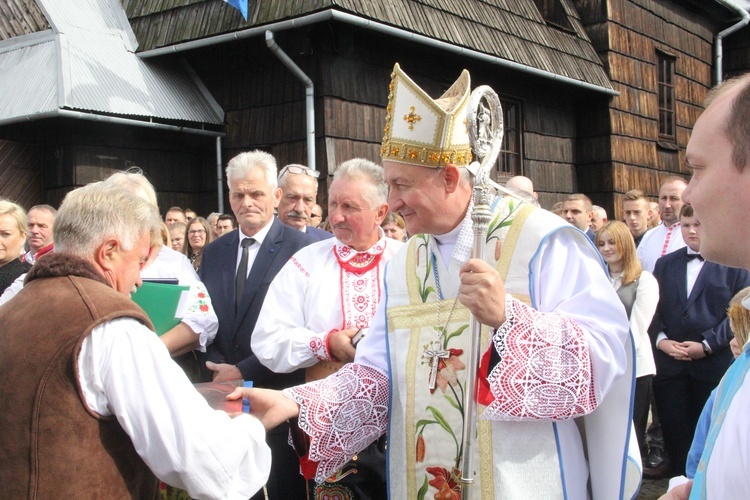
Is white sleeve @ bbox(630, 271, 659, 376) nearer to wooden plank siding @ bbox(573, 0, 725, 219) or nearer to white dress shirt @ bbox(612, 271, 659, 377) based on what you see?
white dress shirt @ bbox(612, 271, 659, 377)

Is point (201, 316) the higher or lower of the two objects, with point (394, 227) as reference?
lower

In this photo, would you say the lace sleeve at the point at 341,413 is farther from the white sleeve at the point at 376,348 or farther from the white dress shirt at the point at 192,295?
the white dress shirt at the point at 192,295

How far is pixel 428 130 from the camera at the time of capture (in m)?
2.52

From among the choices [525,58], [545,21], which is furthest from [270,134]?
[545,21]

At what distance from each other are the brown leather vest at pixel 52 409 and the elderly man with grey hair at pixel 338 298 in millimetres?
1426

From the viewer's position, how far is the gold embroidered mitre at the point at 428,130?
2.51 meters

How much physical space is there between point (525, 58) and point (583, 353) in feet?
32.9

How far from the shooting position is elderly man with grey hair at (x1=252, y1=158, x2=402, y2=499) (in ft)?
11.1

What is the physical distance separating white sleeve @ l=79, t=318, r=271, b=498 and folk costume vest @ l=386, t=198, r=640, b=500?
689 mm

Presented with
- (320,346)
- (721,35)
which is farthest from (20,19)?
(721,35)

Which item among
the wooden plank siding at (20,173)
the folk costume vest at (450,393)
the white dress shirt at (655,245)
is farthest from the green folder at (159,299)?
the wooden plank siding at (20,173)

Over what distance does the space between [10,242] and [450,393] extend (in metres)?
3.61

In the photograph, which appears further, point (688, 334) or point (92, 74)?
point (92, 74)

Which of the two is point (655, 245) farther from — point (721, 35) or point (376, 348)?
point (721, 35)
